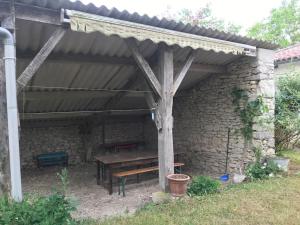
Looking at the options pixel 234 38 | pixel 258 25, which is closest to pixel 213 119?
pixel 234 38

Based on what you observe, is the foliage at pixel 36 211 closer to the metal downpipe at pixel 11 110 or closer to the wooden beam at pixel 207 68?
the metal downpipe at pixel 11 110

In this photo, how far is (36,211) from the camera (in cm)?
306

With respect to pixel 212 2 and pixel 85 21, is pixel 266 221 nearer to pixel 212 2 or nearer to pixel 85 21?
pixel 85 21

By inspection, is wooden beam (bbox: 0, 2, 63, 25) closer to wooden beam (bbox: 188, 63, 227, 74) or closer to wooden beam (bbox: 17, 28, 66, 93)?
wooden beam (bbox: 17, 28, 66, 93)

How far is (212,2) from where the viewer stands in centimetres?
1964

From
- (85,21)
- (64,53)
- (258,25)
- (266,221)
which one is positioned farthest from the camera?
(258,25)

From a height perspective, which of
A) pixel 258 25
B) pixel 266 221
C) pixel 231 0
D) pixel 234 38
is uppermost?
pixel 231 0

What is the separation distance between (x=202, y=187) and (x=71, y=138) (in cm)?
541

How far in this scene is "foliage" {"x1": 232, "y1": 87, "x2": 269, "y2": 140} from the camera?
634 cm

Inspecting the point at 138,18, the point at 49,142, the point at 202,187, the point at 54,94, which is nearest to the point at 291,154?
the point at 202,187

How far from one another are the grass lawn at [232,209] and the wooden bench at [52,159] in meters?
4.93

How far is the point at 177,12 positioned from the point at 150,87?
1668cm

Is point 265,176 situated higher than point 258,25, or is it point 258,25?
point 258,25

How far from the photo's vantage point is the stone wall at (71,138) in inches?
329
